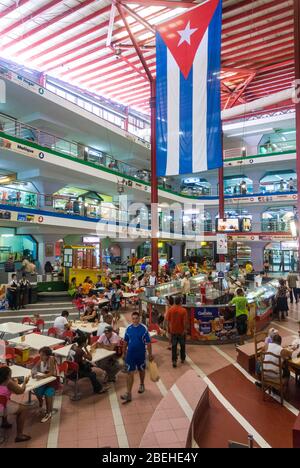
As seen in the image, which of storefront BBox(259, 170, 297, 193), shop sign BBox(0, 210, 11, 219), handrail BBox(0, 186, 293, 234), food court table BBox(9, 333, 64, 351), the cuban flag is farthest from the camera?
storefront BBox(259, 170, 297, 193)

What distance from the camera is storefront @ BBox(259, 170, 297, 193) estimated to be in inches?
1032

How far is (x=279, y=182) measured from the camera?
26719 millimetres

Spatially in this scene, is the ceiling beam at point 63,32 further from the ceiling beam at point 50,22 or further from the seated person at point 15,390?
the seated person at point 15,390

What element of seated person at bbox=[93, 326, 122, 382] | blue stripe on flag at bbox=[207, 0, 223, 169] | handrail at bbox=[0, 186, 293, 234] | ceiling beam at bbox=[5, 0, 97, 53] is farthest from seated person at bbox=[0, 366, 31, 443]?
ceiling beam at bbox=[5, 0, 97, 53]

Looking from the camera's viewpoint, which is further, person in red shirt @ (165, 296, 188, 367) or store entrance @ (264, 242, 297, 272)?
store entrance @ (264, 242, 297, 272)

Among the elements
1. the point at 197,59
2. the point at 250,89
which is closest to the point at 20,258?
the point at 197,59

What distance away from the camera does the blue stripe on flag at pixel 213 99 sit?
30.4 feet

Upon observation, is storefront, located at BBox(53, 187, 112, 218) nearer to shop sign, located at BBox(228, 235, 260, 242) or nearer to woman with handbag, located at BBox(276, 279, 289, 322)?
woman with handbag, located at BBox(276, 279, 289, 322)

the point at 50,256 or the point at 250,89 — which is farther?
the point at 250,89

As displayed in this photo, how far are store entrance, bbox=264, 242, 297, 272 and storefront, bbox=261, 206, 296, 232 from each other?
91.3 inches

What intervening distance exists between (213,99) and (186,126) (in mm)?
1181

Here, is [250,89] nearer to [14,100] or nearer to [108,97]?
[108,97]
